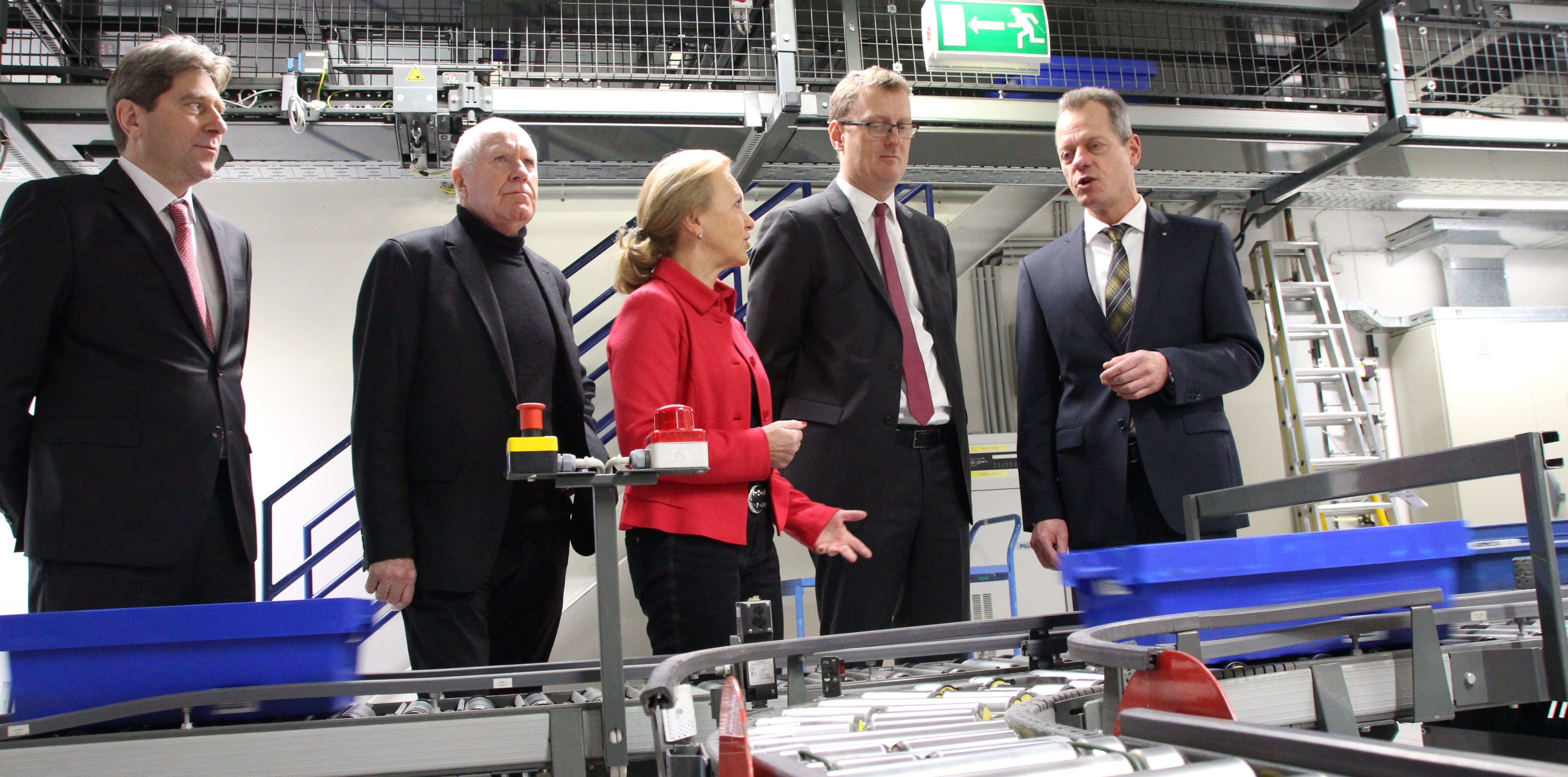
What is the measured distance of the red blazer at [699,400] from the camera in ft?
5.56

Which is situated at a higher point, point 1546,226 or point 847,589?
point 1546,226

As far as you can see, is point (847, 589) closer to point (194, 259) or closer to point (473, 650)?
point (473, 650)

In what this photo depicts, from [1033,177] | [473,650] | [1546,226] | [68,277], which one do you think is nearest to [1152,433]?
[473,650]

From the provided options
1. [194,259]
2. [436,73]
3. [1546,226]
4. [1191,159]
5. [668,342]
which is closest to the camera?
[668,342]

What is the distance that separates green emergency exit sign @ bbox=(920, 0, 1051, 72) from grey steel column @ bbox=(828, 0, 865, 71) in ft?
0.92

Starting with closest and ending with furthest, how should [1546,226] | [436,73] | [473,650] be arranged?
[473,650]
[436,73]
[1546,226]

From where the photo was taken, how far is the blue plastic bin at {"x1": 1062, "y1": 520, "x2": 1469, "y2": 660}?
48.2 inches

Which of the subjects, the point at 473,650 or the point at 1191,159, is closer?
the point at 473,650

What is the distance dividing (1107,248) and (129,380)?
7.04 feet

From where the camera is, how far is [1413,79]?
4.89 meters

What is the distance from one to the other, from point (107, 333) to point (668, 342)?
105 cm

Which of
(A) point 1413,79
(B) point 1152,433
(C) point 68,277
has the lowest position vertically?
(B) point 1152,433

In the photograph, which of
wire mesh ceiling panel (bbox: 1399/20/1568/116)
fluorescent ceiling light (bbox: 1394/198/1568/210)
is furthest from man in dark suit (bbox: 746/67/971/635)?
fluorescent ceiling light (bbox: 1394/198/1568/210)

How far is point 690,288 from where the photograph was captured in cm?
192
